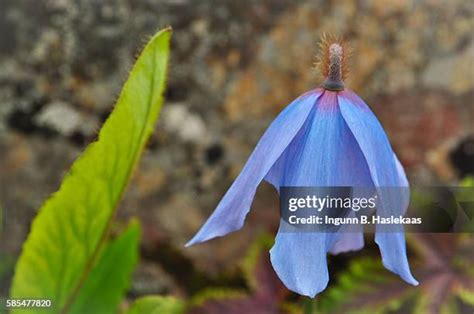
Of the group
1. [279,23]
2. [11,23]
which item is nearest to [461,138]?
[279,23]

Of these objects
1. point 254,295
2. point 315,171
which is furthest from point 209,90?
point 315,171

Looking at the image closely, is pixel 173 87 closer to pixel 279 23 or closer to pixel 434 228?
pixel 279 23

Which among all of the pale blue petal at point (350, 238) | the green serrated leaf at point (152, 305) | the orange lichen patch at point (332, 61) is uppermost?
the orange lichen patch at point (332, 61)

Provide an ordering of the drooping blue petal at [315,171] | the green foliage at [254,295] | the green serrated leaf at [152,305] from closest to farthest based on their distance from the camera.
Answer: the drooping blue petal at [315,171] < the green serrated leaf at [152,305] < the green foliage at [254,295]

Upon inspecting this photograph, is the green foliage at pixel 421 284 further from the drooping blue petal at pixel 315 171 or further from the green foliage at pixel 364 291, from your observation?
the drooping blue petal at pixel 315 171

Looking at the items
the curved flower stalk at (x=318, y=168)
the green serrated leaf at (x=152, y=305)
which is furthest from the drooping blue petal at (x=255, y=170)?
the green serrated leaf at (x=152, y=305)

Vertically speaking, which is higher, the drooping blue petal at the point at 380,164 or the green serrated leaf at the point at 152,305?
the drooping blue petal at the point at 380,164

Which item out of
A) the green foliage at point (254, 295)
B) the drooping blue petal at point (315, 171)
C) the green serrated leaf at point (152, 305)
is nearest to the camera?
the drooping blue petal at point (315, 171)
